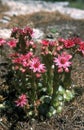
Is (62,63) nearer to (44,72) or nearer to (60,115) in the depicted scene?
A: (44,72)

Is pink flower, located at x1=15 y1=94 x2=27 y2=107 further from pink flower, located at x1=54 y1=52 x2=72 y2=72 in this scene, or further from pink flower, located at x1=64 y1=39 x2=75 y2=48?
pink flower, located at x1=64 y1=39 x2=75 y2=48

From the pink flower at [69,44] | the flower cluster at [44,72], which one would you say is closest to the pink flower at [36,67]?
the flower cluster at [44,72]

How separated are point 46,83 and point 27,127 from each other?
0.62 m

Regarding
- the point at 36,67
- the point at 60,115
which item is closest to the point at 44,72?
the point at 36,67

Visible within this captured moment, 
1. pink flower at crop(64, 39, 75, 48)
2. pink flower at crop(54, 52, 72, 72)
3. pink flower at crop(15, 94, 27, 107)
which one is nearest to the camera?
pink flower at crop(54, 52, 72, 72)

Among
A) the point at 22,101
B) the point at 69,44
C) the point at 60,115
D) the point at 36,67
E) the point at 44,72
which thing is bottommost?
the point at 60,115

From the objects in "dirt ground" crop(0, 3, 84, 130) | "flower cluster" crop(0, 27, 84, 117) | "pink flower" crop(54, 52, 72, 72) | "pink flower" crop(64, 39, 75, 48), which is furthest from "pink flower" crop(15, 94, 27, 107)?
"pink flower" crop(64, 39, 75, 48)

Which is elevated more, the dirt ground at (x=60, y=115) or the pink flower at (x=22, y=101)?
the pink flower at (x=22, y=101)

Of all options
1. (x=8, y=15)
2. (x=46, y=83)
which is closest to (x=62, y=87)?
(x=46, y=83)

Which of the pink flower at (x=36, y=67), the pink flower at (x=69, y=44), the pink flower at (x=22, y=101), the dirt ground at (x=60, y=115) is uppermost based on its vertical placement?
the pink flower at (x=69, y=44)

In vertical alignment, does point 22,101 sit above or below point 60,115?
above

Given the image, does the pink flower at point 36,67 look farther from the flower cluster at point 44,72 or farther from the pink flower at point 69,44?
the pink flower at point 69,44

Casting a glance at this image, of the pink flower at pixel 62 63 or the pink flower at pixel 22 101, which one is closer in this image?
the pink flower at pixel 62 63

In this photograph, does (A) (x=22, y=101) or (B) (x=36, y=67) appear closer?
(B) (x=36, y=67)
